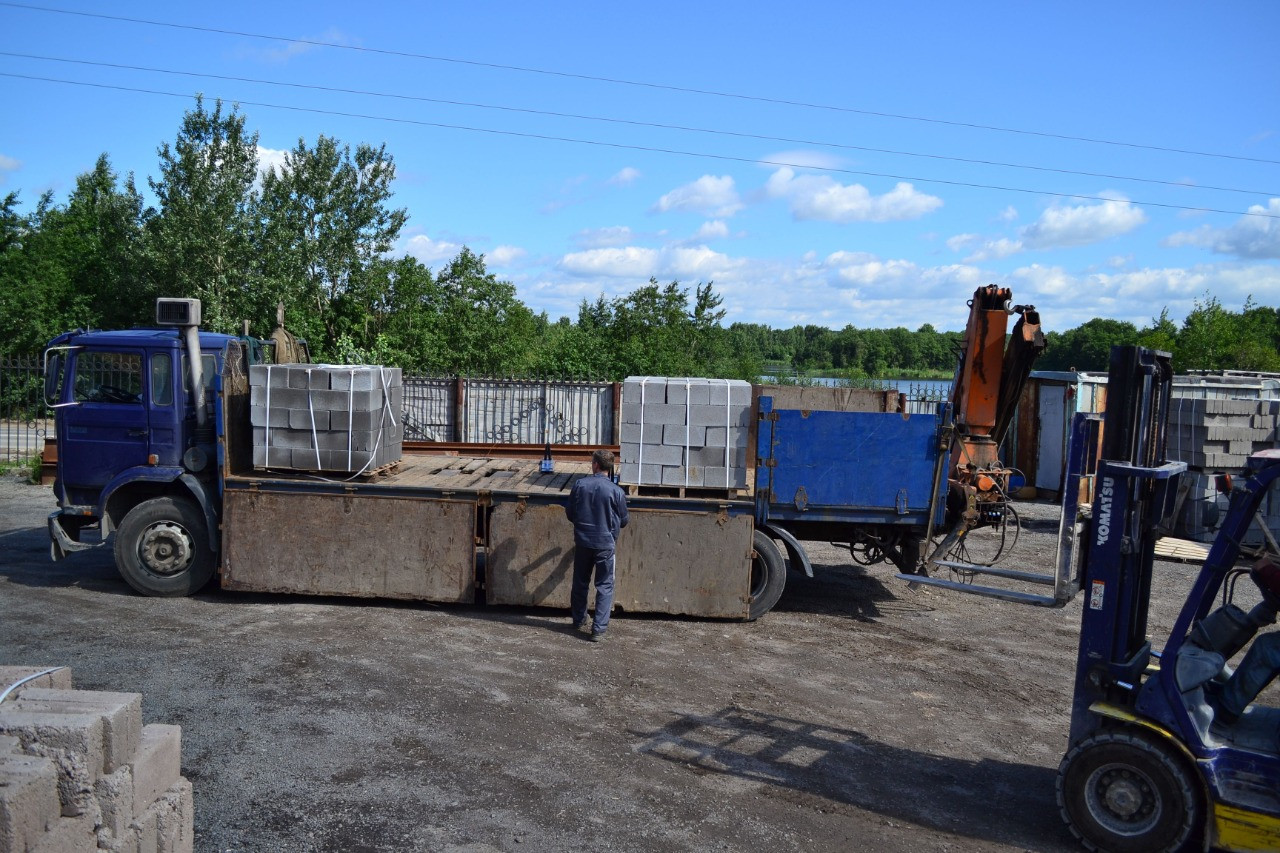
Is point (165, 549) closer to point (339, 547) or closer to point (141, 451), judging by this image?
point (141, 451)

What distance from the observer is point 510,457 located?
1282 centimetres

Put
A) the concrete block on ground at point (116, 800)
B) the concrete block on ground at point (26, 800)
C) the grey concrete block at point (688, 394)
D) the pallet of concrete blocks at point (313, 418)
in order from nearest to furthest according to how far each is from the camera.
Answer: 1. the concrete block on ground at point (26, 800)
2. the concrete block on ground at point (116, 800)
3. the grey concrete block at point (688, 394)
4. the pallet of concrete blocks at point (313, 418)

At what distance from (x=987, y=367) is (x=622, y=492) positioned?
15.7 ft

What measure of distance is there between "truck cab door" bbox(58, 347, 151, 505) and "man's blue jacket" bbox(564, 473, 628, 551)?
15.5 feet

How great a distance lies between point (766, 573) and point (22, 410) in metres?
23.7

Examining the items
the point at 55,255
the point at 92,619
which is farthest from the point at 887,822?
the point at 55,255

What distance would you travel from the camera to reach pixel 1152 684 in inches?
213

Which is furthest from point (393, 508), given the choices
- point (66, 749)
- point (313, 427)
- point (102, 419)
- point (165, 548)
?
point (66, 749)

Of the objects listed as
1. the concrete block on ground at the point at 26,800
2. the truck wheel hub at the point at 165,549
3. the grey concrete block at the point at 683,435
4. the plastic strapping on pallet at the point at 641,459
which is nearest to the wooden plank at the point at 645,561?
the plastic strapping on pallet at the point at 641,459

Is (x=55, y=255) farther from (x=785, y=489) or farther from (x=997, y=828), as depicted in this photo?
(x=997, y=828)

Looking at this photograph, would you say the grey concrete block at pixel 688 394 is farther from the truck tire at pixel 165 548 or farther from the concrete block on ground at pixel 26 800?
the concrete block on ground at pixel 26 800

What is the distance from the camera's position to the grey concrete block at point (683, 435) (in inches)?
384

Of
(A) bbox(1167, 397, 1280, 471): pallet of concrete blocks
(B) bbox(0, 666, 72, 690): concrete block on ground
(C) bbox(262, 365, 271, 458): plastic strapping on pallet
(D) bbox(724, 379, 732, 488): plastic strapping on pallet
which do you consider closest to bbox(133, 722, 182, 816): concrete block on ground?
(B) bbox(0, 666, 72, 690): concrete block on ground

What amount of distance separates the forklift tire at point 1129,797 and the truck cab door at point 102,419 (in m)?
9.19
